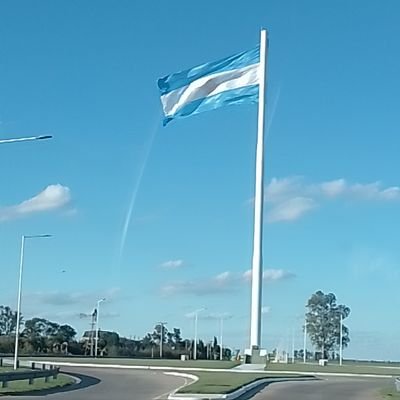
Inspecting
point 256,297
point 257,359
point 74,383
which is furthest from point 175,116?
point 74,383

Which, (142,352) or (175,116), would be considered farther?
(142,352)

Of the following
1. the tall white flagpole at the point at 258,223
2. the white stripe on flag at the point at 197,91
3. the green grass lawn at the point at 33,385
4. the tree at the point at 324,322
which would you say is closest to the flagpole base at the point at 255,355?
the tall white flagpole at the point at 258,223

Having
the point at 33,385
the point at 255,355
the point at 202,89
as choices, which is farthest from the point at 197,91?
the point at 33,385

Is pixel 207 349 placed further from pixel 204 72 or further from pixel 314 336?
pixel 204 72

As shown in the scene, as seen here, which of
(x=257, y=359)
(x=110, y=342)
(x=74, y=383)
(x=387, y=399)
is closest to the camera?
(x=387, y=399)

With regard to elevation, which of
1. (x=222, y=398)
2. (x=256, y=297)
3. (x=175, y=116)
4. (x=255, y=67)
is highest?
(x=255, y=67)

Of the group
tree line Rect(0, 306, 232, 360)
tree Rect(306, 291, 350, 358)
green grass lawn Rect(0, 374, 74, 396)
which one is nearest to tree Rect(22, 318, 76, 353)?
tree line Rect(0, 306, 232, 360)

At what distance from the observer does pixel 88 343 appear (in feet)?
492

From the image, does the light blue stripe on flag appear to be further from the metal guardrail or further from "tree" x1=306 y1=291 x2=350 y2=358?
"tree" x1=306 y1=291 x2=350 y2=358

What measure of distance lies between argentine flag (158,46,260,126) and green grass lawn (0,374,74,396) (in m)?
12.7

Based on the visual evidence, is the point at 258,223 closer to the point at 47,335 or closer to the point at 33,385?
the point at 33,385

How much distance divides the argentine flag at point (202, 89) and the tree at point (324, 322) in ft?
439

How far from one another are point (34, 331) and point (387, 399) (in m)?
131

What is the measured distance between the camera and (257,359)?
41.2 m
